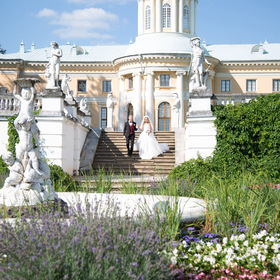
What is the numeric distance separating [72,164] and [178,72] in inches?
890

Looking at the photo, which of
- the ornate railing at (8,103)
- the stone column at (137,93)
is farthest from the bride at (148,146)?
the stone column at (137,93)

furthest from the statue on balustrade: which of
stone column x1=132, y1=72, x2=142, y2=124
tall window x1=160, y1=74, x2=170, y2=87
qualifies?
tall window x1=160, y1=74, x2=170, y2=87

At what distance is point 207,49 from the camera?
44.3 meters

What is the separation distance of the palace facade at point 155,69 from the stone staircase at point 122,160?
652 inches

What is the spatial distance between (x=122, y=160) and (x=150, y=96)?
771 inches

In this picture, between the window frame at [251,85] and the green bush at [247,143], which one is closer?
the green bush at [247,143]

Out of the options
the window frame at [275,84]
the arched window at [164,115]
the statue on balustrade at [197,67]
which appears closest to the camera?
the statue on balustrade at [197,67]

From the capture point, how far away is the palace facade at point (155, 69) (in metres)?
36.2

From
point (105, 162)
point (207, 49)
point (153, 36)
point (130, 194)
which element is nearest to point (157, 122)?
point (153, 36)

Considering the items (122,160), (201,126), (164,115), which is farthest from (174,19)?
(201,126)

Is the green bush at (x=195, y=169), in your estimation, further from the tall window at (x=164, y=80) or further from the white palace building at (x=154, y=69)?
the tall window at (x=164, y=80)

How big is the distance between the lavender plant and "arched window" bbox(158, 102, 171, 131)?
32707 mm

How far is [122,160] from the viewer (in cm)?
1738

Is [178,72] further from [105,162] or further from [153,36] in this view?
[105,162]
